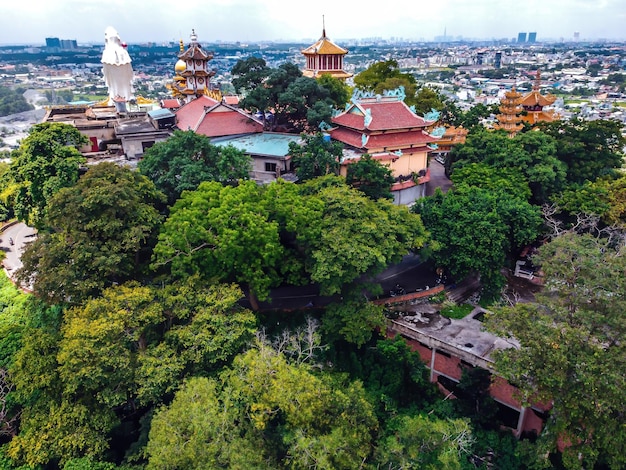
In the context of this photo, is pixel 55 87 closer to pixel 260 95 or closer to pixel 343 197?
pixel 260 95

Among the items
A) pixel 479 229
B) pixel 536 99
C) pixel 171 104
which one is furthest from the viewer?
pixel 171 104

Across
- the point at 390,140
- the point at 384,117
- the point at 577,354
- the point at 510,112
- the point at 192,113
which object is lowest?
the point at 577,354

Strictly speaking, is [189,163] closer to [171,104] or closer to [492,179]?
[492,179]

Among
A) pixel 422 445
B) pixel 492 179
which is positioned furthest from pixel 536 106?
pixel 422 445

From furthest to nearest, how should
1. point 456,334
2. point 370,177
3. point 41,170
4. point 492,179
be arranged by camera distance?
point 492,179
point 370,177
point 41,170
point 456,334

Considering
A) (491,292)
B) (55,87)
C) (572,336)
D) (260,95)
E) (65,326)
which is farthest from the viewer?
(55,87)

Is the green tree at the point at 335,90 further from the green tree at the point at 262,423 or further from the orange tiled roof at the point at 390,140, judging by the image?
the green tree at the point at 262,423

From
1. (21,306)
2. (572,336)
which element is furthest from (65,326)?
(572,336)
